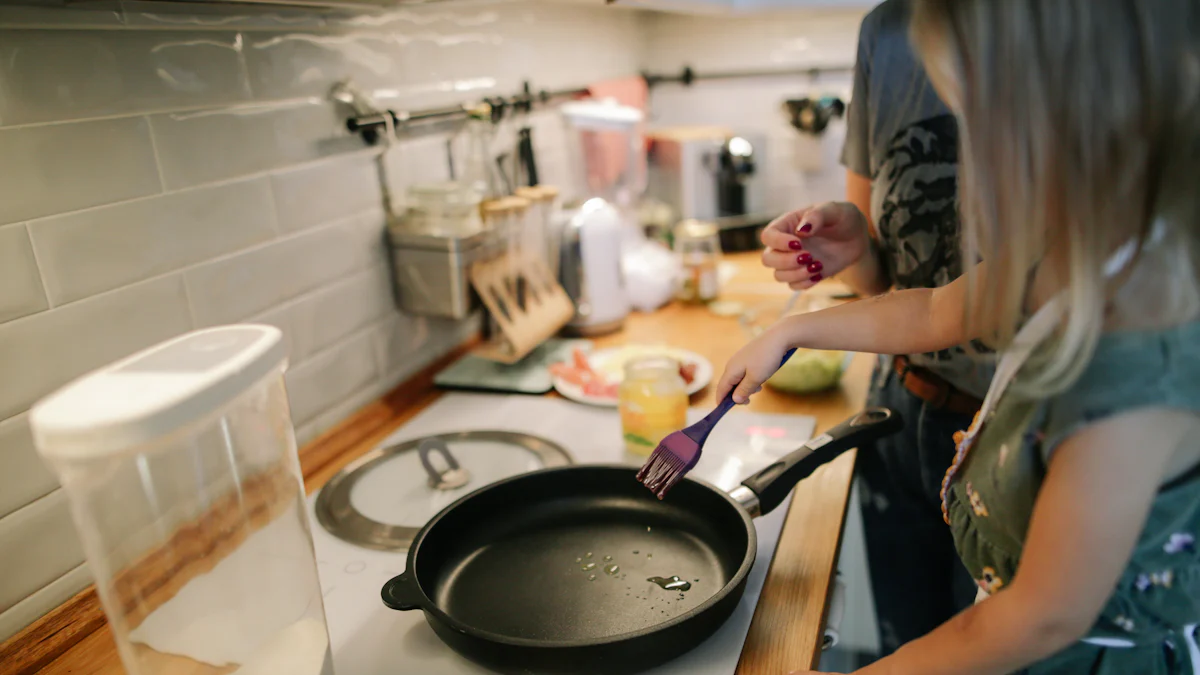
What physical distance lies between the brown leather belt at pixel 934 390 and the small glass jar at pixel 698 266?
649 mm

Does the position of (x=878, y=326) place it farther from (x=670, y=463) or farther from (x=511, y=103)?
(x=511, y=103)

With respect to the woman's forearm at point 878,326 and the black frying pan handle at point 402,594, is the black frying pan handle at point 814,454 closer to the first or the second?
the woman's forearm at point 878,326

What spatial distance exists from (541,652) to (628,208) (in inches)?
57.5

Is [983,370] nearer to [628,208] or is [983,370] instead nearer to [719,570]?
[719,570]

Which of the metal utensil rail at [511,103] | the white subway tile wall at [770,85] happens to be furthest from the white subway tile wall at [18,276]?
the white subway tile wall at [770,85]

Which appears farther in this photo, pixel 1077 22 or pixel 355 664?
pixel 355 664

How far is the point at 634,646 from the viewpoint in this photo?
0.66 m

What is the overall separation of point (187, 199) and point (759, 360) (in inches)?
25.8

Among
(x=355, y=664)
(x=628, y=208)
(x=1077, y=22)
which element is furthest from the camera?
(x=628, y=208)

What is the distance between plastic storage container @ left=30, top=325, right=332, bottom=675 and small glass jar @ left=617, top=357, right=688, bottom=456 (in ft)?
1.68

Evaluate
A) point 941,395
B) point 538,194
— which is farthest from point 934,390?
point 538,194

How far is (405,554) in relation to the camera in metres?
0.90

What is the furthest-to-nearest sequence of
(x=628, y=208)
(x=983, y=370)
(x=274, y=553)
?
(x=628, y=208), (x=983, y=370), (x=274, y=553)

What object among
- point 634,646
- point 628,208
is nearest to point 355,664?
point 634,646
